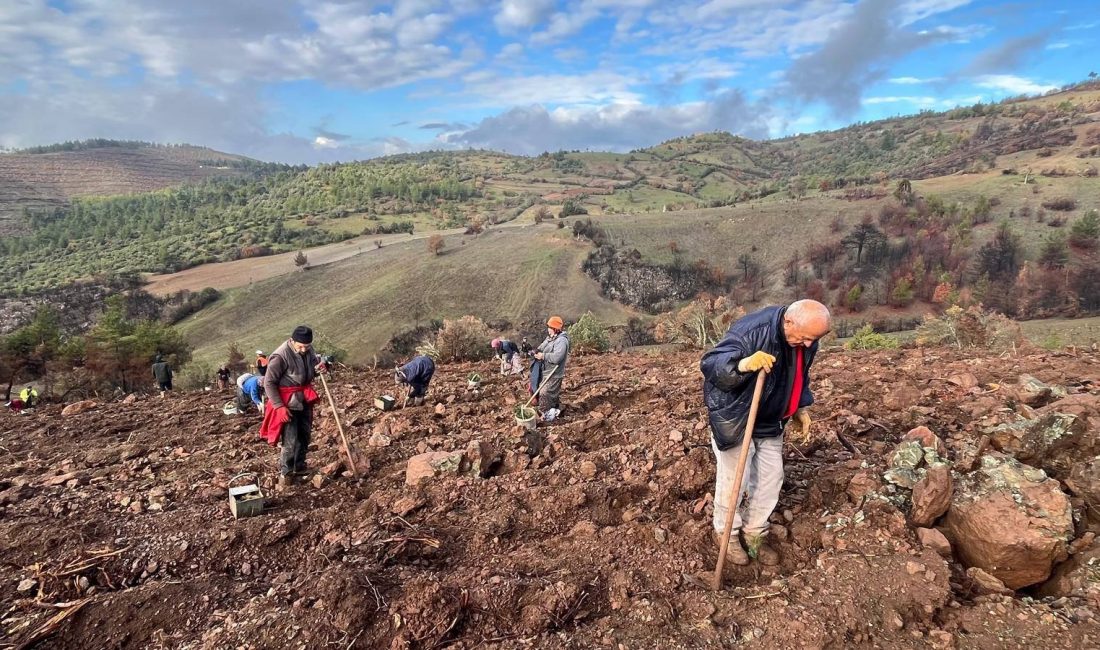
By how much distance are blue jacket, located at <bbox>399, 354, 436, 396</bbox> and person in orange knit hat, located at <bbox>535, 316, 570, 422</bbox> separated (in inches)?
80.6

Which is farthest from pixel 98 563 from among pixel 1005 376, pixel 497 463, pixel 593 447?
pixel 1005 376

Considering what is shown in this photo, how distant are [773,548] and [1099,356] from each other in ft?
25.0

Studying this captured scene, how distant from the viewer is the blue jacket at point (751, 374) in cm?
325

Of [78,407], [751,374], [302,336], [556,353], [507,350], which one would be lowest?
[78,407]

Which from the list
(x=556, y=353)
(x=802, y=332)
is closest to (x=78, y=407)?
(x=556, y=353)

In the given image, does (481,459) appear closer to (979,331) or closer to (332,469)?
(332,469)

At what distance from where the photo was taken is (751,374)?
128 inches

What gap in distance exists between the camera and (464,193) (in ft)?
414

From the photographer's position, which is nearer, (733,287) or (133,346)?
(133,346)

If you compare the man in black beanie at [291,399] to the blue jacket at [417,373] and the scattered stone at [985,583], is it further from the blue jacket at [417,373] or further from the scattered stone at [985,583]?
the scattered stone at [985,583]

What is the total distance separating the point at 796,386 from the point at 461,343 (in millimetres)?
14311

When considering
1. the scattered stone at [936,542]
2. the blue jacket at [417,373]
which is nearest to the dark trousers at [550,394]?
the blue jacket at [417,373]

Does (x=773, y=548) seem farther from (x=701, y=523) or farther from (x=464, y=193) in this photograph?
(x=464, y=193)

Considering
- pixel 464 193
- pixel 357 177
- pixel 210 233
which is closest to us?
pixel 210 233
